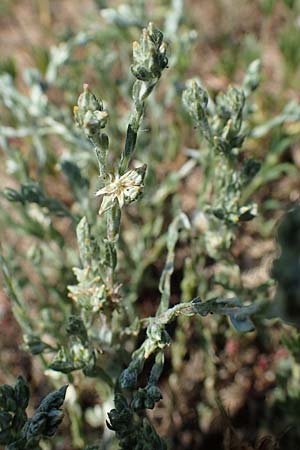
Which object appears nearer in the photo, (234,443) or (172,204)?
(234,443)

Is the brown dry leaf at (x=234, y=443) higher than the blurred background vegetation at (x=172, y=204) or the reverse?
the reverse

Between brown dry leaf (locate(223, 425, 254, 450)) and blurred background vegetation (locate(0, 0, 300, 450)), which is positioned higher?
blurred background vegetation (locate(0, 0, 300, 450))

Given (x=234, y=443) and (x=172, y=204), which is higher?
(x=172, y=204)

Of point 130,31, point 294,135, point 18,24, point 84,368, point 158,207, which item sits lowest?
point 84,368

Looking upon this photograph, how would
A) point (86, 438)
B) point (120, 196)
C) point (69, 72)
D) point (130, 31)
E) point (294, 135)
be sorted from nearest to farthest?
point (120, 196), point (86, 438), point (294, 135), point (130, 31), point (69, 72)

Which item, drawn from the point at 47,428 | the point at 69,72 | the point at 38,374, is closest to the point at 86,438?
the point at 38,374

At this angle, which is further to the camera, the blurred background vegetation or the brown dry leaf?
the blurred background vegetation

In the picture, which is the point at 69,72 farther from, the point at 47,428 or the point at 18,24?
the point at 47,428

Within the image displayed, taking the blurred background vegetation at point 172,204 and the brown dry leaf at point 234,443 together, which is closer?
the brown dry leaf at point 234,443
